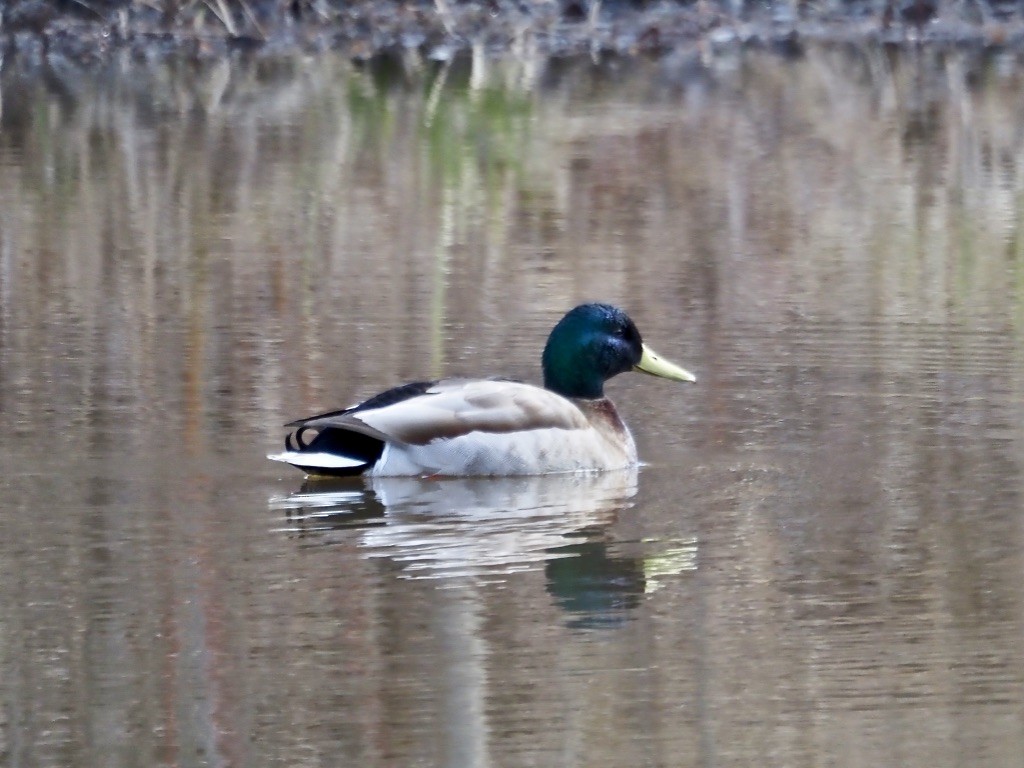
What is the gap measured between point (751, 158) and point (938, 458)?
31.4ft

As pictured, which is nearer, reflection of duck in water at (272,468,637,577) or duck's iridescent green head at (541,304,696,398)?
reflection of duck in water at (272,468,637,577)

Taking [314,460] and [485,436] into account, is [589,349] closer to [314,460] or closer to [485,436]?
[485,436]

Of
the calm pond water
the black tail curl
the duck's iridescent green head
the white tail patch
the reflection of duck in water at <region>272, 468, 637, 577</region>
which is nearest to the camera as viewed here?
the calm pond water

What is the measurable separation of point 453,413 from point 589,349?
2.97ft

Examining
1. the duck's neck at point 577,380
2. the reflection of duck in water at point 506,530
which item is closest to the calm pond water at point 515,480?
the reflection of duck in water at point 506,530

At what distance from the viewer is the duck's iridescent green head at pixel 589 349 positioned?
9.60 meters

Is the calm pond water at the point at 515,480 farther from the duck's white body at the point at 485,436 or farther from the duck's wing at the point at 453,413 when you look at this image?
the duck's wing at the point at 453,413

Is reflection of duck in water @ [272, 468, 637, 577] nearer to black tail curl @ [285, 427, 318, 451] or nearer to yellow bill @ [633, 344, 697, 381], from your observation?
black tail curl @ [285, 427, 318, 451]

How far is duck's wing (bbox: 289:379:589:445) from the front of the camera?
8.80 m

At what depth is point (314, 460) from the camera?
339 inches

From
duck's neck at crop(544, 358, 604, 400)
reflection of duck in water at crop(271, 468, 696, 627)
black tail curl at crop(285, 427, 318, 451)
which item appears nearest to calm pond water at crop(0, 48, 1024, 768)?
reflection of duck in water at crop(271, 468, 696, 627)

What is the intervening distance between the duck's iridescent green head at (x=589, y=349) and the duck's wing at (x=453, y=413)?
0.50 m

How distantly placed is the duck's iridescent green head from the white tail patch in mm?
1231

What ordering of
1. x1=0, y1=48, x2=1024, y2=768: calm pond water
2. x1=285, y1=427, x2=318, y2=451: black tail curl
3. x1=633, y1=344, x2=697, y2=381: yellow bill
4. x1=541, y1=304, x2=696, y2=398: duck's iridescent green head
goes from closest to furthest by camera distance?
x1=0, y1=48, x2=1024, y2=768: calm pond water < x1=285, y1=427, x2=318, y2=451: black tail curl < x1=541, y1=304, x2=696, y2=398: duck's iridescent green head < x1=633, y1=344, x2=697, y2=381: yellow bill
